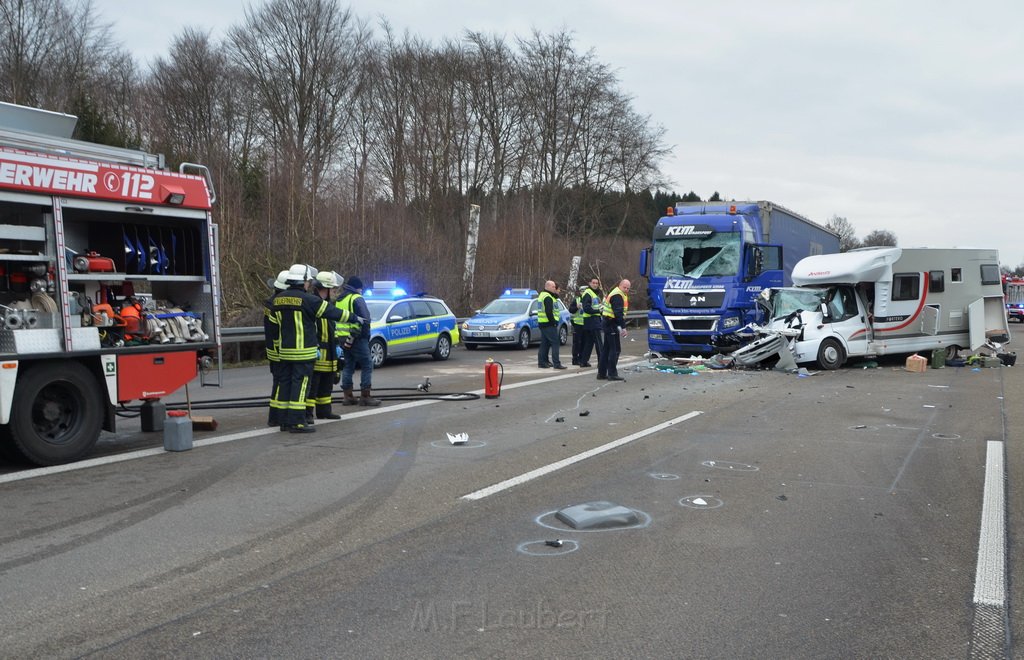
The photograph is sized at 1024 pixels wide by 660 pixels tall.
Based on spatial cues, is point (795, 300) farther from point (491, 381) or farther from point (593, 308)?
point (491, 381)

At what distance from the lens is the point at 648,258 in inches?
786

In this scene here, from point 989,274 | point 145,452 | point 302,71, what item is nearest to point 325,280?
point 145,452

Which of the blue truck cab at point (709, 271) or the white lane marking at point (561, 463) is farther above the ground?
the blue truck cab at point (709, 271)

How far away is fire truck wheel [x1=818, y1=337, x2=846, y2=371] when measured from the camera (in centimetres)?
1778

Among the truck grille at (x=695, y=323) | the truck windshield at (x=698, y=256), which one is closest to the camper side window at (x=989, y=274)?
the truck windshield at (x=698, y=256)

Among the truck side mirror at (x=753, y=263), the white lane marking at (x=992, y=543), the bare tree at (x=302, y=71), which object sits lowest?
the white lane marking at (x=992, y=543)

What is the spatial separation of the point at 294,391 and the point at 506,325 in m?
14.0

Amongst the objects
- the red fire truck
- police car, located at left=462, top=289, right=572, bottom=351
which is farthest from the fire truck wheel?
the red fire truck

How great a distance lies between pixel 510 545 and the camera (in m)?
5.44

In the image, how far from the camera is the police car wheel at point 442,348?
2042 centimetres

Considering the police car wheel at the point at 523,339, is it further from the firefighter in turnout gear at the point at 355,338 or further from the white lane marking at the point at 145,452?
the firefighter in turnout gear at the point at 355,338

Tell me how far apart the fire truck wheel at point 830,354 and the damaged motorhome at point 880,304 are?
2 centimetres

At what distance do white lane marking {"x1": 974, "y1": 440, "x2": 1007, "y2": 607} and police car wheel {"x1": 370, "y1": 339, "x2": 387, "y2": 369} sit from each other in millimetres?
12556

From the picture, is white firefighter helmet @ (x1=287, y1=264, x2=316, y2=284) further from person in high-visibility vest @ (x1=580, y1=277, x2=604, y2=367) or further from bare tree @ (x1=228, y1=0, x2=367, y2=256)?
bare tree @ (x1=228, y1=0, x2=367, y2=256)
